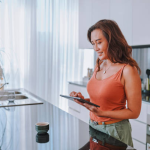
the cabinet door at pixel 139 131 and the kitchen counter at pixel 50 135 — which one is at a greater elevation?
the kitchen counter at pixel 50 135

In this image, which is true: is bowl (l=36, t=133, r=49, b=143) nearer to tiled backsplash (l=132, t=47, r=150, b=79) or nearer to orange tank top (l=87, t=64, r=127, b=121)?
orange tank top (l=87, t=64, r=127, b=121)

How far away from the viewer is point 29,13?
4.36m

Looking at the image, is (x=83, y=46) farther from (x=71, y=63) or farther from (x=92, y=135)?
(x=92, y=135)

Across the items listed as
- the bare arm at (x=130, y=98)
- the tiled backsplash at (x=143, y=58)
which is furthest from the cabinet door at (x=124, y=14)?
the bare arm at (x=130, y=98)

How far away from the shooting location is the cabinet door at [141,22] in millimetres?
2809

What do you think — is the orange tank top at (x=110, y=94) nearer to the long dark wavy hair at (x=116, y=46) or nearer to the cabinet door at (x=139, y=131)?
the long dark wavy hair at (x=116, y=46)

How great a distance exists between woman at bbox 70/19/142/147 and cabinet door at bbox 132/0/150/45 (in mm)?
1486

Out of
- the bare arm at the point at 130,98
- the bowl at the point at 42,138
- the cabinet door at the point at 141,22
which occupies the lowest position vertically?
the bowl at the point at 42,138

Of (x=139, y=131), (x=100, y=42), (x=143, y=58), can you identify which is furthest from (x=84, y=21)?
(x=100, y=42)

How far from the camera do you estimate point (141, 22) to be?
115 inches

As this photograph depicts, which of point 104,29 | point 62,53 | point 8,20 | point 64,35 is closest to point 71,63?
point 62,53

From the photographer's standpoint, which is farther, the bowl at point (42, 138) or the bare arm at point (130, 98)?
the bare arm at point (130, 98)

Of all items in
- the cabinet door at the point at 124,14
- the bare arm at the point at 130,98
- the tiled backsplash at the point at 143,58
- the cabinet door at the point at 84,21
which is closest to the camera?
the bare arm at the point at 130,98

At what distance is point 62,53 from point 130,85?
136 inches
